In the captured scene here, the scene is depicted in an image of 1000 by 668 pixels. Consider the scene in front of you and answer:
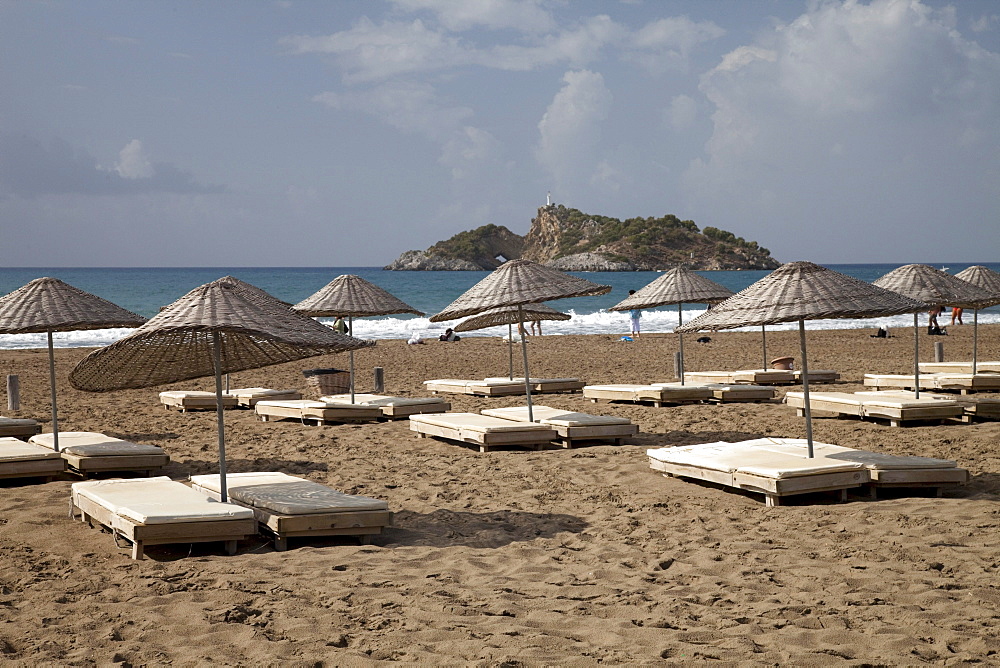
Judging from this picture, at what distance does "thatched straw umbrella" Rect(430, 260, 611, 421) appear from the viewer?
10164 millimetres

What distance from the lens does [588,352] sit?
989 inches

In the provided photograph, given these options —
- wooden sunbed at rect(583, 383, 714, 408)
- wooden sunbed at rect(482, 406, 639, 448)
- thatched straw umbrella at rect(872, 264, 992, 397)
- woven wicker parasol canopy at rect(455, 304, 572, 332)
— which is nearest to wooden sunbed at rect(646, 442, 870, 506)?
wooden sunbed at rect(482, 406, 639, 448)

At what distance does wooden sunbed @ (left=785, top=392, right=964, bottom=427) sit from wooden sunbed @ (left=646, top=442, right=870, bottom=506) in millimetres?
3110

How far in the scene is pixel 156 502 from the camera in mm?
6496

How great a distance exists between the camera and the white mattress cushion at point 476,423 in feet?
33.6

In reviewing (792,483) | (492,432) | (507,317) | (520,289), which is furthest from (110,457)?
(507,317)

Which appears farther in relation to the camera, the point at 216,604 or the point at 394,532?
the point at 394,532

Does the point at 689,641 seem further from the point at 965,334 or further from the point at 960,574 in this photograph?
the point at 965,334

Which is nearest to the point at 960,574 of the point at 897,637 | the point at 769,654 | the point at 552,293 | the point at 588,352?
the point at 897,637

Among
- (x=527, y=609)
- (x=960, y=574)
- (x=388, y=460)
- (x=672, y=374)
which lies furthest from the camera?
(x=672, y=374)

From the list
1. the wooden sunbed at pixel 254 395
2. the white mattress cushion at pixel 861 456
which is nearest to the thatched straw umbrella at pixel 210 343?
the white mattress cushion at pixel 861 456

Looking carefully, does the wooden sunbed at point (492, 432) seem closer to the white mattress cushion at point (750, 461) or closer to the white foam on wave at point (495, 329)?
the white mattress cushion at point (750, 461)

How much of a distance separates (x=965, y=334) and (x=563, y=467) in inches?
965

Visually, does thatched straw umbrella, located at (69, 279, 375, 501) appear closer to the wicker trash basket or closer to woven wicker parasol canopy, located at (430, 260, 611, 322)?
woven wicker parasol canopy, located at (430, 260, 611, 322)
